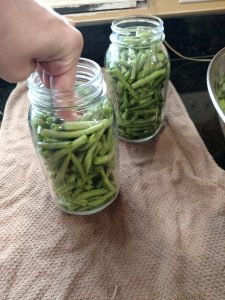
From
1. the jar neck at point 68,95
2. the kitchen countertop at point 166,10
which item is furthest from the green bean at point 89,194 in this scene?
the kitchen countertop at point 166,10

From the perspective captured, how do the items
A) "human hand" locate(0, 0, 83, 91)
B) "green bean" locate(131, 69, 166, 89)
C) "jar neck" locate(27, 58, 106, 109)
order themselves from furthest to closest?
1. "green bean" locate(131, 69, 166, 89)
2. "jar neck" locate(27, 58, 106, 109)
3. "human hand" locate(0, 0, 83, 91)

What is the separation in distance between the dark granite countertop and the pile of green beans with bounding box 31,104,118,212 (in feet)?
0.98

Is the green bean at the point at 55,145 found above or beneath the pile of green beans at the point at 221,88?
above

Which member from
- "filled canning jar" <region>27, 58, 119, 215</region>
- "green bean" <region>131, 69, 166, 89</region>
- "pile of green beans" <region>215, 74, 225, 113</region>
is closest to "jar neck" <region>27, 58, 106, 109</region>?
"filled canning jar" <region>27, 58, 119, 215</region>

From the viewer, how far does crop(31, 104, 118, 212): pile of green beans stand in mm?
439

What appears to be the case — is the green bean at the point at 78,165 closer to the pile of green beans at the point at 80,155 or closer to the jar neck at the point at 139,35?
the pile of green beans at the point at 80,155

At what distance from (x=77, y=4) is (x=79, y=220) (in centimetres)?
51

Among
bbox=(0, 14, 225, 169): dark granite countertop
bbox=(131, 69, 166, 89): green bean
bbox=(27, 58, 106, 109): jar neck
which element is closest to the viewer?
bbox=(27, 58, 106, 109): jar neck

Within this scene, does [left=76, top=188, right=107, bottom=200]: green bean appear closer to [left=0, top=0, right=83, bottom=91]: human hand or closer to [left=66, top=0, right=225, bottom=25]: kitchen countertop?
[left=0, top=0, right=83, bottom=91]: human hand

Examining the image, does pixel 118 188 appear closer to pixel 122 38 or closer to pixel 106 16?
pixel 122 38

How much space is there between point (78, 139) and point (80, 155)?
0.08ft

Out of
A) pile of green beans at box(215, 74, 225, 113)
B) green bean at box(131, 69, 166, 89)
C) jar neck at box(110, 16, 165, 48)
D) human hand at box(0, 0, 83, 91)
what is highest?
human hand at box(0, 0, 83, 91)

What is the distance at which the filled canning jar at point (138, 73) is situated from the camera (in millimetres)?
555

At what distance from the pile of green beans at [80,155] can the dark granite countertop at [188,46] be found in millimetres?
300
